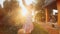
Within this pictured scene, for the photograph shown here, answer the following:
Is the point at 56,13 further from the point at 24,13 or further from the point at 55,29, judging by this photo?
the point at 24,13

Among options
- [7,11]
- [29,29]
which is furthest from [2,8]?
[29,29]

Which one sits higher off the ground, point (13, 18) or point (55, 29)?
point (13, 18)

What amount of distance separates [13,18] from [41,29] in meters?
0.57

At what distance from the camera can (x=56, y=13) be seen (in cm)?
349

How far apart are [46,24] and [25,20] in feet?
1.32

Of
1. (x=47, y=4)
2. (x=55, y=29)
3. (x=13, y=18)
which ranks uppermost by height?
(x=47, y=4)

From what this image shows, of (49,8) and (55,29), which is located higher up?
(49,8)

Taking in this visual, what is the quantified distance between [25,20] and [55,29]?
23.2 inches

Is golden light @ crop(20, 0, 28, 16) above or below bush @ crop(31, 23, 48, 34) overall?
above

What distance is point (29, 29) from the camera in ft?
11.5

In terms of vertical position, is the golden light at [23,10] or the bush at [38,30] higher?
the golden light at [23,10]

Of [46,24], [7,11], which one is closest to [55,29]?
[46,24]

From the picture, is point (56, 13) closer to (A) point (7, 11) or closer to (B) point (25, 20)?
(B) point (25, 20)

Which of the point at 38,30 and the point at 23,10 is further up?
the point at 23,10
